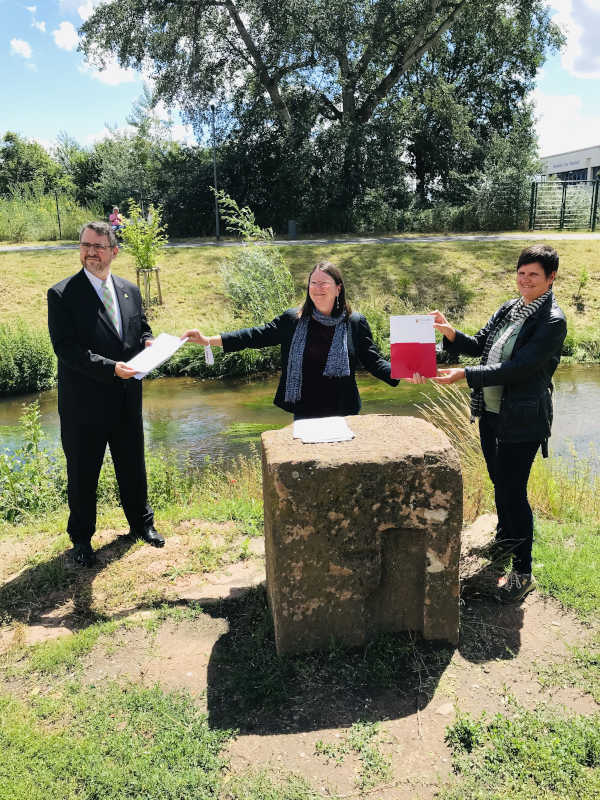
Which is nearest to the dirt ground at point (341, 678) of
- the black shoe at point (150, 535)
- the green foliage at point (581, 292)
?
the black shoe at point (150, 535)

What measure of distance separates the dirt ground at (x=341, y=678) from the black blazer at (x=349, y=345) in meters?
1.22

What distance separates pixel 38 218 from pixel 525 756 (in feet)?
91.9

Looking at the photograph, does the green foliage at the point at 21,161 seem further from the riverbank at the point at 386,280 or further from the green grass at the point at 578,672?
the green grass at the point at 578,672

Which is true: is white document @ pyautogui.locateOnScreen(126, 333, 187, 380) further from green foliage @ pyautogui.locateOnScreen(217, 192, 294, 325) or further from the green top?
green foliage @ pyautogui.locateOnScreen(217, 192, 294, 325)

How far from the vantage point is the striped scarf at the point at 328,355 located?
4.05m

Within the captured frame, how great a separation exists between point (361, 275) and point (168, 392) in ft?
26.5

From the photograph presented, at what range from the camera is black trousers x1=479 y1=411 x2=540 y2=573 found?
3.70 meters

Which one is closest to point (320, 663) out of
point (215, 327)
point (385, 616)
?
point (385, 616)

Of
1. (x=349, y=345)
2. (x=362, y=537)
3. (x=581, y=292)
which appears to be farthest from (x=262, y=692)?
(x=581, y=292)

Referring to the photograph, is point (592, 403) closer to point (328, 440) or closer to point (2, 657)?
point (328, 440)

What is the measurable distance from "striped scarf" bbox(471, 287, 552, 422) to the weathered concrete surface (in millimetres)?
672

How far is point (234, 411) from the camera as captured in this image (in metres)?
11.5

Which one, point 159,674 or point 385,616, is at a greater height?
point 385,616

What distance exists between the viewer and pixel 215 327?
1583 centimetres
